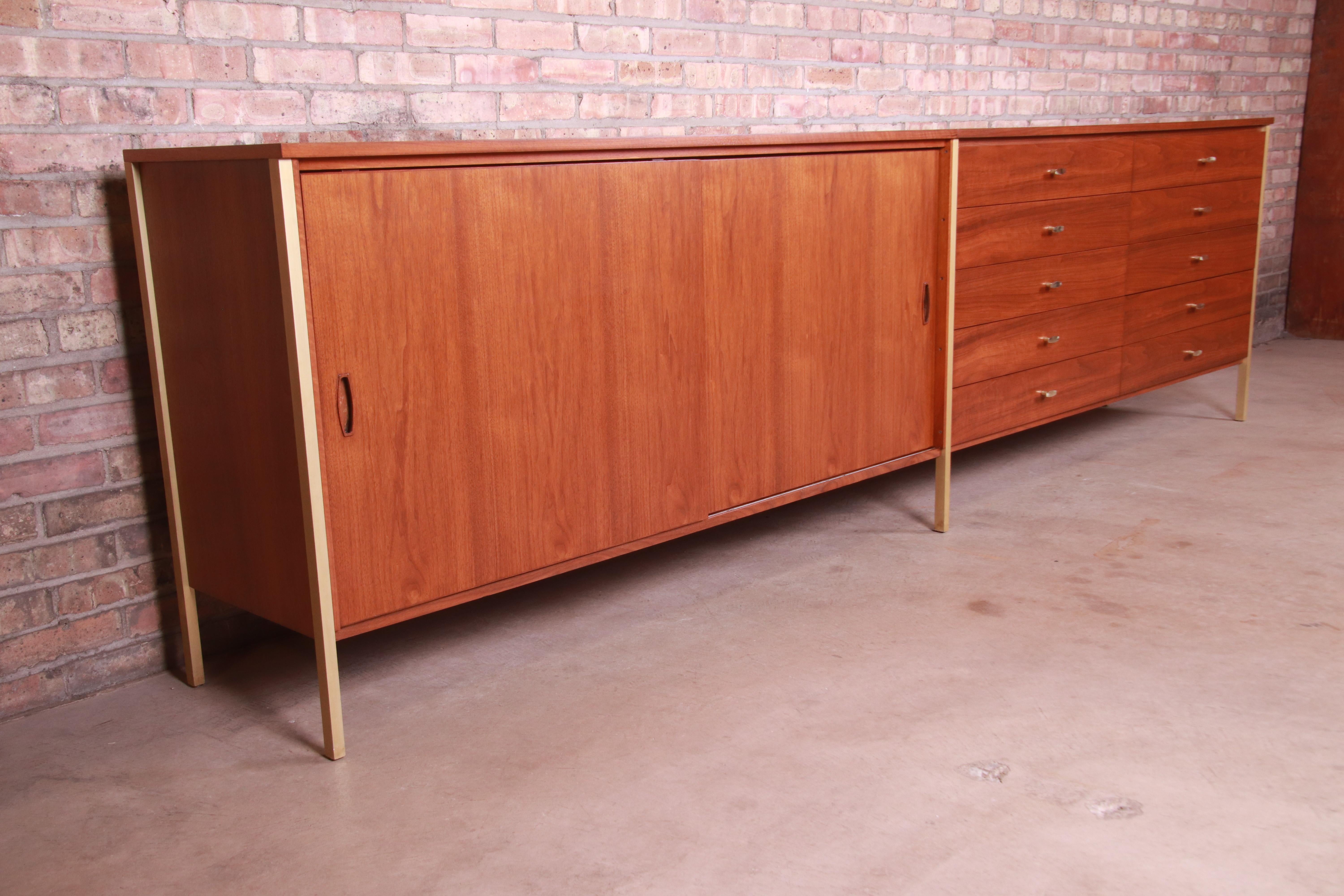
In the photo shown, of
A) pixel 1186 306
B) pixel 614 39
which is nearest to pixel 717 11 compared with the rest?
pixel 614 39

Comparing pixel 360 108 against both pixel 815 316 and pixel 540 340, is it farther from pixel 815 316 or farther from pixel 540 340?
pixel 815 316

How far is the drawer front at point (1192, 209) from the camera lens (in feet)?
11.3

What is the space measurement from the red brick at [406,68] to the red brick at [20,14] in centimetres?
63

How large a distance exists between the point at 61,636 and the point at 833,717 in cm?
138

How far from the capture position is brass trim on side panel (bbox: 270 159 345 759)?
1701mm

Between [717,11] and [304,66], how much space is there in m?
1.29

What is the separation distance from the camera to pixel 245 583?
2035 millimetres

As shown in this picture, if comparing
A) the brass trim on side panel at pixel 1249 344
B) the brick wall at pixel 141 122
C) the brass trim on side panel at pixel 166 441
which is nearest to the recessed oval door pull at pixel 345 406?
the brass trim on side panel at pixel 166 441

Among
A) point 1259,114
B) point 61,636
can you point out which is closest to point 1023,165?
point 61,636

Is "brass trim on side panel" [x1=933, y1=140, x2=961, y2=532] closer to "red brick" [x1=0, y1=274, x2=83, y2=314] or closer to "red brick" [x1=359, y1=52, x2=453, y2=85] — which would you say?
"red brick" [x1=359, y1=52, x2=453, y2=85]

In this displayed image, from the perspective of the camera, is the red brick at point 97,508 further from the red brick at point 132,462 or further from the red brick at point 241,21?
the red brick at point 241,21

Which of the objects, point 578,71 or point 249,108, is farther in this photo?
point 578,71

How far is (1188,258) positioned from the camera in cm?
369

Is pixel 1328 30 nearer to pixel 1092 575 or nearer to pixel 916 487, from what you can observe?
pixel 916 487
